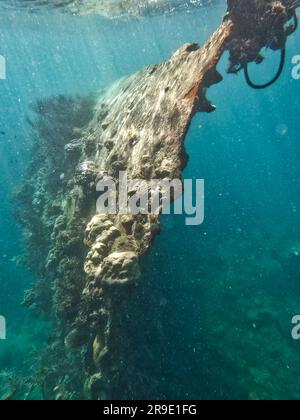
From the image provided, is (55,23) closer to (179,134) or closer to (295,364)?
(179,134)

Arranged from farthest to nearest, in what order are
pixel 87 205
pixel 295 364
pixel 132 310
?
pixel 295 364 < pixel 87 205 < pixel 132 310

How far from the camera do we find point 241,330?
13.1m

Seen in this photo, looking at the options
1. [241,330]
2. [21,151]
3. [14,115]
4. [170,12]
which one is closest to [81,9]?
[170,12]

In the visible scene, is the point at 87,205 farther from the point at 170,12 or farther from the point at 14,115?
the point at 14,115

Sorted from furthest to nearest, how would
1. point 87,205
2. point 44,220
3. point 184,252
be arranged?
point 184,252
point 44,220
point 87,205

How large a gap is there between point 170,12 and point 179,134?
33.5 m

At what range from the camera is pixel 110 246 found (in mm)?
6934

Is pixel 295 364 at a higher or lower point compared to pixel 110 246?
lower
